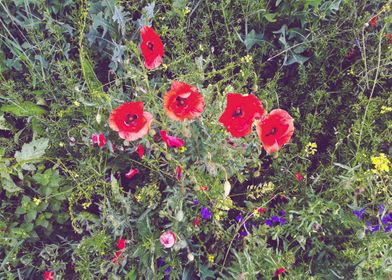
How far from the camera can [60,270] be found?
1598 mm

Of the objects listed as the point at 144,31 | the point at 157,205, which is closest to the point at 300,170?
the point at 157,205

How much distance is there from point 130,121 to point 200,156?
0.27m

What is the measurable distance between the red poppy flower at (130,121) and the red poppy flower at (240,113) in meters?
0.21

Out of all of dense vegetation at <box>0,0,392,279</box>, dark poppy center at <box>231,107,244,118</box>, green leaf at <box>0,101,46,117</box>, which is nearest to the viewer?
dark poppy center at <box>231,107,244,118</box>

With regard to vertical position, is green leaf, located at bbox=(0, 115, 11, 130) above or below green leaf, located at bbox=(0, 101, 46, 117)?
below

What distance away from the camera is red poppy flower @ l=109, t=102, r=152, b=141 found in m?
1.18

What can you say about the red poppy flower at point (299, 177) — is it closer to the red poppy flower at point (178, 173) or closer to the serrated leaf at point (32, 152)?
the red poppy flower at point (178, 173)

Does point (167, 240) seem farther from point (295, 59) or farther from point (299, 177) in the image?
point (295, 59)

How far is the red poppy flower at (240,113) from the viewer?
1.14 m

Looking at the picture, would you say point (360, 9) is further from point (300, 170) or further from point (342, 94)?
point (300, 170)

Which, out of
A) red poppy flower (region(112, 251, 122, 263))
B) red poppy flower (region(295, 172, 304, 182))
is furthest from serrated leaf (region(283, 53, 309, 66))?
red poppy flower (region(112, 251, 122, 263))

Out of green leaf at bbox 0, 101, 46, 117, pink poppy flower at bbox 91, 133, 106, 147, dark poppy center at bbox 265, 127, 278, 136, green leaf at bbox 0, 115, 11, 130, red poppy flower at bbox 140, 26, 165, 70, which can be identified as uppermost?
red poppy flower at bbox 140, 26, 165, 70

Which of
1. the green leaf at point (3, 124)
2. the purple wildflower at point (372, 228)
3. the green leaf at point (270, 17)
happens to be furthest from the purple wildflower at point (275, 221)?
the green leaf at point (3, 124)

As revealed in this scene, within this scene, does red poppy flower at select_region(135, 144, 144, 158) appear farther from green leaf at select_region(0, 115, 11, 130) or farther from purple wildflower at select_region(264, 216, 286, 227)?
green leaf at select_region(0, 115, 11, 130)
